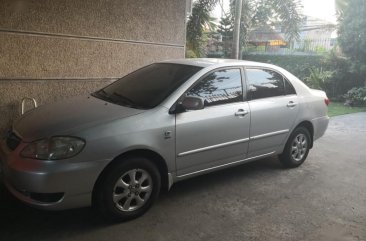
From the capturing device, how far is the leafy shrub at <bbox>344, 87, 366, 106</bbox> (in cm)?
1251

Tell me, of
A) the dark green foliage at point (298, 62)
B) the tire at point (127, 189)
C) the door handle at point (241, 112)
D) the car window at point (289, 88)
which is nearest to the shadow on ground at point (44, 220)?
the tire at point (127, 189)

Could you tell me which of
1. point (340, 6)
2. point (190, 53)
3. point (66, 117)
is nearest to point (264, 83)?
point (66, 117)

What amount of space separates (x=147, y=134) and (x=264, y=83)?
6.72 ft

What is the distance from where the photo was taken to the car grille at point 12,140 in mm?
3590

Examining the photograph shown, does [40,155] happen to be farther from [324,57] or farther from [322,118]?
[324,57]

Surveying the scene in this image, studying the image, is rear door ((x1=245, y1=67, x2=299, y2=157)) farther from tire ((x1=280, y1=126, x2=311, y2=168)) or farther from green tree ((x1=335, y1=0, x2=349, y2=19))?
green tree ((x1=335, y1=0, x2=349, y2=19))

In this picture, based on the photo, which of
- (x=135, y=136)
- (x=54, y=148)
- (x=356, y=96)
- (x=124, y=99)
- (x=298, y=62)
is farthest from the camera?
(x=298, y=62)

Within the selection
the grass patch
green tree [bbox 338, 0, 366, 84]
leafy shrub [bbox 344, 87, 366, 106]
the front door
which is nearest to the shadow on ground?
the front door

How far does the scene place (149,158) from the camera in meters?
3.86

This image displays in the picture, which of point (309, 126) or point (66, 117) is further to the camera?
point (309, 126)

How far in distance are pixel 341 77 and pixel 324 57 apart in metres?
1.62

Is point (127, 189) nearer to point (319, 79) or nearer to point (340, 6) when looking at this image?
point (319, 79)

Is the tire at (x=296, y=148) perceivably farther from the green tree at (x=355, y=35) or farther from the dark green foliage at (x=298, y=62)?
the dark green foliage at (x=298, y=62)

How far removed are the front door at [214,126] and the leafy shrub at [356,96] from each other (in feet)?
30.3
